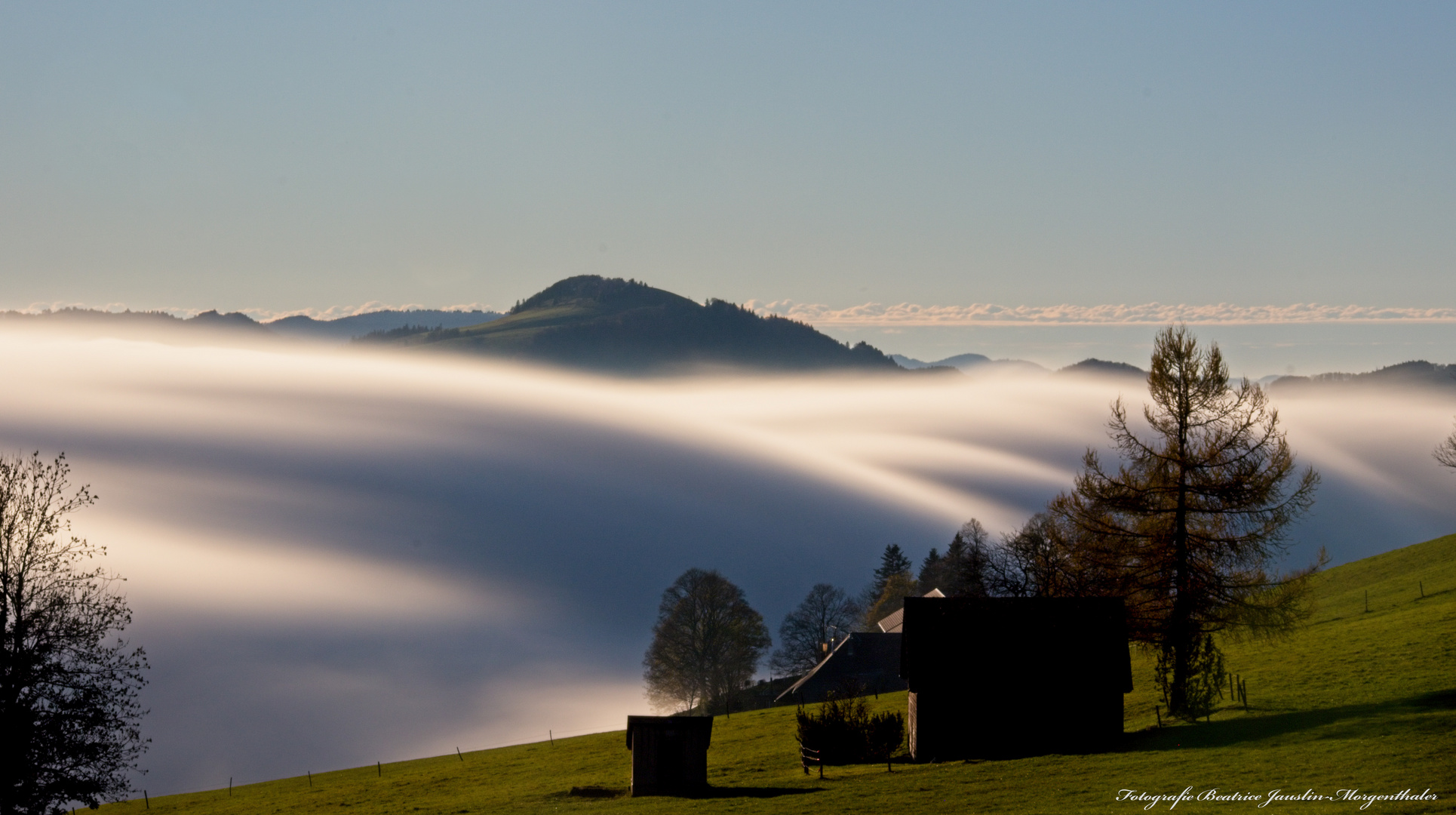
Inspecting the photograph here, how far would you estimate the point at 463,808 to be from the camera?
43.6 metres

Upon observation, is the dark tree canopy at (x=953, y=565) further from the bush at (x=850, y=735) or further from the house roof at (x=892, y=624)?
the bush at (x=850, y=735)

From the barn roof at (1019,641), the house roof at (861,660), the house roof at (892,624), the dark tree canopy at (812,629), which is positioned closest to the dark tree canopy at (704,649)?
the house roof at (861,660)

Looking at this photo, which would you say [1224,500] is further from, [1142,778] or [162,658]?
[162,658]

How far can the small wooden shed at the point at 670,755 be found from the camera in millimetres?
43562

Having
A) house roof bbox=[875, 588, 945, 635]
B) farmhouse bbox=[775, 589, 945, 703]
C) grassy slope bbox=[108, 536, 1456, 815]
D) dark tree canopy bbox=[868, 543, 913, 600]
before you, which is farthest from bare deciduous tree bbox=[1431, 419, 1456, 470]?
dark tree canopy bbox=[868, 543, 913, 600]

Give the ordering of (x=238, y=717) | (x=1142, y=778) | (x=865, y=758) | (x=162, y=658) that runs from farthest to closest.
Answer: (x=162, y=658) < (x=238, y=717) < (x=865, y=758) < (x=1142, y=778)

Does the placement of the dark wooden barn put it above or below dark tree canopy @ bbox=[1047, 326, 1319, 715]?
below

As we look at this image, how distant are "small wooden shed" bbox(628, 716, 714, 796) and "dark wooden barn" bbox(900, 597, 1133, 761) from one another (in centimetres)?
803

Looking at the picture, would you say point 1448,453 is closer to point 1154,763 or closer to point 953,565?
point 1154,763

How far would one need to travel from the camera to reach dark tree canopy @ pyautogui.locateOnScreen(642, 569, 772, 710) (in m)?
109

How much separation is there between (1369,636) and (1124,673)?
1779 cm

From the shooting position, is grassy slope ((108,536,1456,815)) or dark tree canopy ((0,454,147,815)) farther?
dark tree canopy ((0,454,147,815))

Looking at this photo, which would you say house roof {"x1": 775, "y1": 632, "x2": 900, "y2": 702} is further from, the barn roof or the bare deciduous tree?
the barn roof

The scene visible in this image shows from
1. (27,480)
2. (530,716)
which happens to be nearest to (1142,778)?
(27,480)
